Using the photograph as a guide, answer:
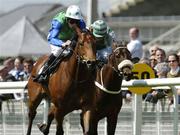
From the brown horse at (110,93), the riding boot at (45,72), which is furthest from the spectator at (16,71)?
the brown horse at (110,93)

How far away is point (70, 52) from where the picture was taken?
32.0ft

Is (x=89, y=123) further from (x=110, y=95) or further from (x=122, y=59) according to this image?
(x=122, y=59)

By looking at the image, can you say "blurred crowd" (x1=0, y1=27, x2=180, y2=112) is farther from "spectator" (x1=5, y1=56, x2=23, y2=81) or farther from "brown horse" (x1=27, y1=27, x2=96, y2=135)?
"brown horse" (x1=27, y1=27, x2=96, y2=135)

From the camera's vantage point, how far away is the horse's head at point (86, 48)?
8.86 metres

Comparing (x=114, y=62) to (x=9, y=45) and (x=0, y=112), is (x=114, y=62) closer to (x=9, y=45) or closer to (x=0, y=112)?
(x=0, y=112)

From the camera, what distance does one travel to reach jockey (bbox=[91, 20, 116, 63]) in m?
9.89

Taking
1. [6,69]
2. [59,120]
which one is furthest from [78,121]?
[6,69]

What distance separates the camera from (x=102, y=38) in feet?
32.8

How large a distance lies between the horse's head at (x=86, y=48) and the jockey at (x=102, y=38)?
1.70 feet

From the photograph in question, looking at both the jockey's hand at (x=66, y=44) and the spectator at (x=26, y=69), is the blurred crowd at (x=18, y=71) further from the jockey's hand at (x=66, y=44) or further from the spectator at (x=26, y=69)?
the jockey's hand at (x=66, y=44)

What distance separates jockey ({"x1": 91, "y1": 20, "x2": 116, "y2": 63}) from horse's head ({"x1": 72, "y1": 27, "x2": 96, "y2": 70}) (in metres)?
0.52

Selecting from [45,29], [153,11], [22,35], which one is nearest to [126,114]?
[22,35]

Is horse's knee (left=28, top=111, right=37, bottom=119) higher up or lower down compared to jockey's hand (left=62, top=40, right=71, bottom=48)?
lower down

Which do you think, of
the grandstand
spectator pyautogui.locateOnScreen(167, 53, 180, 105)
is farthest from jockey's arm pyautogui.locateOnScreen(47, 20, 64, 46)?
spectator pyautogui.locateOnScreen(167, 53, 180, 105)
